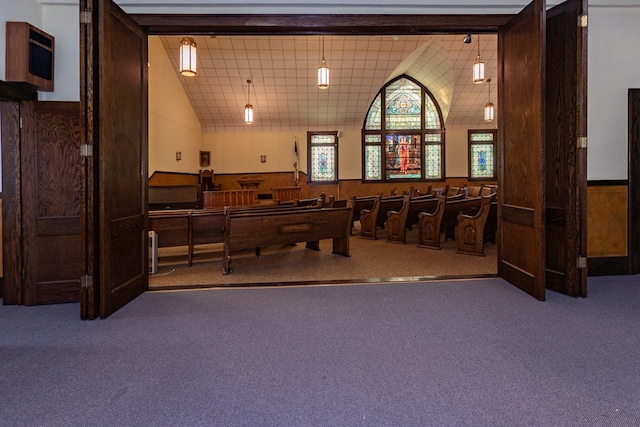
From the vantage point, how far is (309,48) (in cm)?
902

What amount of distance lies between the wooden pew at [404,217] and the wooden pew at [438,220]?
0.33 metres

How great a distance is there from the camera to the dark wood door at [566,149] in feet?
10.6

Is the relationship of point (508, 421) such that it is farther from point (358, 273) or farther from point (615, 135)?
point (615, 135)

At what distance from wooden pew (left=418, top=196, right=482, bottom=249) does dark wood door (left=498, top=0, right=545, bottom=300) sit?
6.59 ft

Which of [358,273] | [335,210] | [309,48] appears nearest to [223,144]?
[309,48]

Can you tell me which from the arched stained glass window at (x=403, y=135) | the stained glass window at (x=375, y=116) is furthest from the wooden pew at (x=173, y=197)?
the stained glass window at (x=375, y=116)

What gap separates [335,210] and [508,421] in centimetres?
378

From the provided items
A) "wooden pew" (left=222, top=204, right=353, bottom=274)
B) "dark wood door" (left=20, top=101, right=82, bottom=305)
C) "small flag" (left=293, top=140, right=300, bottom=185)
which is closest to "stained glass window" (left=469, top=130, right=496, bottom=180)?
"small flag" (left=293, top=140, right=300, bottom=185)

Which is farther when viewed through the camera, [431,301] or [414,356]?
[431,301]

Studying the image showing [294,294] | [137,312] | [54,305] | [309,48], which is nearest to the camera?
[137,312]

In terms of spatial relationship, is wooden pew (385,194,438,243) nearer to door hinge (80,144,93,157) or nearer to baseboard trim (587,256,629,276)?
baseboard trim (587,256,629,276)

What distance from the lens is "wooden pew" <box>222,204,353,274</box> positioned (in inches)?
176

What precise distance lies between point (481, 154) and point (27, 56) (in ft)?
38.2

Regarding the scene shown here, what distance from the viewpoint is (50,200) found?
3.30 metres
